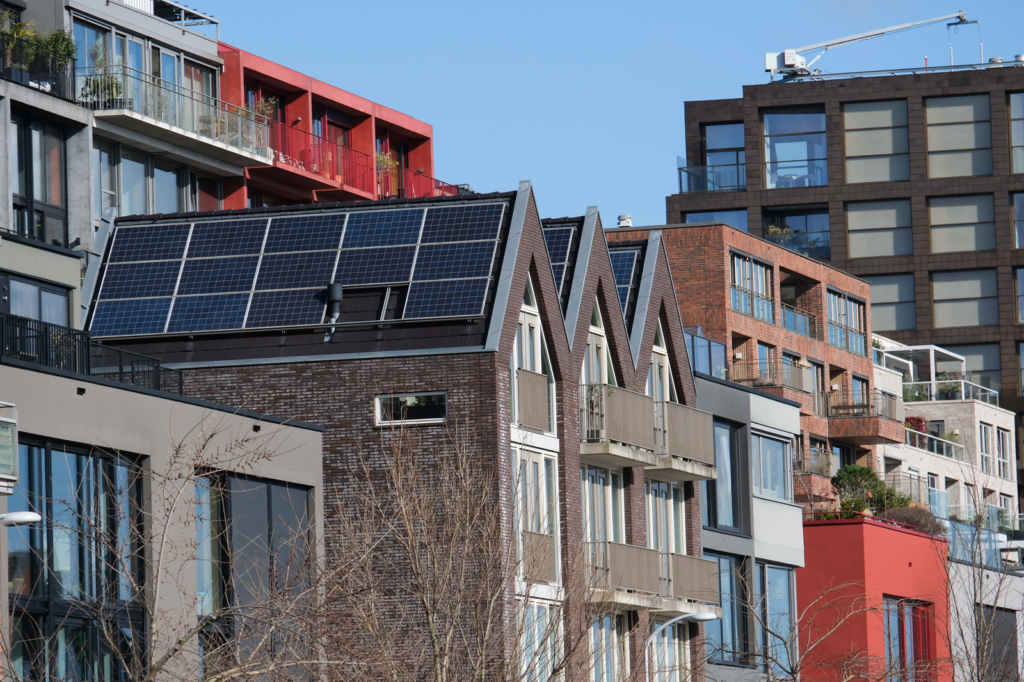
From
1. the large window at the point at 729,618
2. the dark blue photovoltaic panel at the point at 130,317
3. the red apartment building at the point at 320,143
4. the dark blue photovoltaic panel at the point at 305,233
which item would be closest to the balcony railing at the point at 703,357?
the large window at the point at 729,618

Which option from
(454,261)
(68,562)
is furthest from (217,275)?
(68,562)

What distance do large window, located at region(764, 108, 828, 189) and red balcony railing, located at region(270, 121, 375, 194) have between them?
3410cm

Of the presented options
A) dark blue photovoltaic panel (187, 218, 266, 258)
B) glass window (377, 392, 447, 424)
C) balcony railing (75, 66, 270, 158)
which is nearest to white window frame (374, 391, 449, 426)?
glass window (377, 392, 447, 424)

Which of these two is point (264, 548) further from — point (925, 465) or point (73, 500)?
point (925, 465)

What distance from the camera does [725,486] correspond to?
1946 inches

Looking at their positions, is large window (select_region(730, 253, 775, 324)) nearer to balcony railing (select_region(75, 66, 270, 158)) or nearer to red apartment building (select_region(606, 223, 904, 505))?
red apartment building (select_region(606, 223, 904, 505))

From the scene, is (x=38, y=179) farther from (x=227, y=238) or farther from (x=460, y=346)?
(x=460, y=346)

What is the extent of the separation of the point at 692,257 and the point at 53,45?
24.0 meters

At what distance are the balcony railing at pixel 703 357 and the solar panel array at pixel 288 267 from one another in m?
9.58

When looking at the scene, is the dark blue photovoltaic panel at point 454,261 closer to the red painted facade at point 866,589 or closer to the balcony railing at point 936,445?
the red painted facade at point 866,589

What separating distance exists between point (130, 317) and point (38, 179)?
26.3 ft

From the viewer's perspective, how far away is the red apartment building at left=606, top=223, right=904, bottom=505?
65875 mm

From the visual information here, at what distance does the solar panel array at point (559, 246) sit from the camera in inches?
1720

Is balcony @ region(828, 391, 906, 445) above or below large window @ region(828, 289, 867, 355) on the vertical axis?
below
